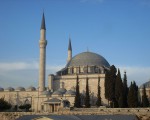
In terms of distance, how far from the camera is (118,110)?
3494 cm

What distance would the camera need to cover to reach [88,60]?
5472 centimetres

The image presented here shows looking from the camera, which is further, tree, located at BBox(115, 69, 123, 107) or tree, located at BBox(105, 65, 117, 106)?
tree, located at BBox(105, 65, 117, 106)

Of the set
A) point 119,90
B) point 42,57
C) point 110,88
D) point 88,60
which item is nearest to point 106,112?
point 119,90

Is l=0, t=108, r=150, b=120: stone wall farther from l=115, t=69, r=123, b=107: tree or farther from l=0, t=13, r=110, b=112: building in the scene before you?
l=0, t=13, r=110, b=112: building

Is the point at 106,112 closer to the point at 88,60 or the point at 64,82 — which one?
the point at 64,82

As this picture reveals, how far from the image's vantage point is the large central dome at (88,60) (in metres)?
54.4

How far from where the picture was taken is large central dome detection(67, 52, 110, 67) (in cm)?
5444

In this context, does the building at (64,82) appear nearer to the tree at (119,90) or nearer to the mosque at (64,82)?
the mosque at (64,82)

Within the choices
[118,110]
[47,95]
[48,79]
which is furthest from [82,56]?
[118,110]

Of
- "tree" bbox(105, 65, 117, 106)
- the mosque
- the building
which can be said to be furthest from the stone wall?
the building

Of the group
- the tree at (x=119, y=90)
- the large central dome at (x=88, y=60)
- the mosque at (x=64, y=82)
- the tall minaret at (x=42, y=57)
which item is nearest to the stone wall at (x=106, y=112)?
the tree at (x=119, y=90)

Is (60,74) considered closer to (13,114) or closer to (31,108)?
(31,108)

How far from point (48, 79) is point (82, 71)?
5.78 meters

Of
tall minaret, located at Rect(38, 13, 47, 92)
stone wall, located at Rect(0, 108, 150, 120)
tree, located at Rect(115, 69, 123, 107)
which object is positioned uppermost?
tall minaret, located at Rect(38, 13, 47, 92)
